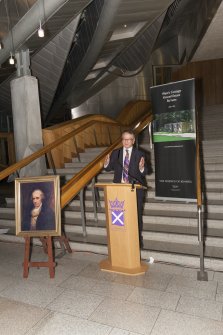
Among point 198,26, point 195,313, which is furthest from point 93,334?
point 198,26

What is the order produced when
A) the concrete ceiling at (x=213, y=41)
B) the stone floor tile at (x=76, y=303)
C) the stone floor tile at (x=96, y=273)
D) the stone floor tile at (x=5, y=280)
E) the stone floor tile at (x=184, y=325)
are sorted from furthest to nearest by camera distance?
the concrete ceiling at (x=213, y=41)
the stone floor tile at (x=96, y=273)
the stone floor tile at (x=5, y=280)
the stone floor tile at (x=76, y=303)
the stone floor tile at (x=184, y=325)

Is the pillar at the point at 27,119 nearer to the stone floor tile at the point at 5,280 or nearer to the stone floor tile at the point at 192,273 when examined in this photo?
the stone floor tile at the point at 5,280

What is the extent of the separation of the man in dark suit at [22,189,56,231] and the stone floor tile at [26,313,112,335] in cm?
104

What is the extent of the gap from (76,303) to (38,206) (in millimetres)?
1163

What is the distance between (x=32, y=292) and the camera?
2.93 meters

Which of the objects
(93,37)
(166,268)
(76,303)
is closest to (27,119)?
(93,37)

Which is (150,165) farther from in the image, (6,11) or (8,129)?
(8,129)

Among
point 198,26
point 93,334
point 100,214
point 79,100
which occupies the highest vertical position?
point 198,26

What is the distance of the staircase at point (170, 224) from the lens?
11.6ft

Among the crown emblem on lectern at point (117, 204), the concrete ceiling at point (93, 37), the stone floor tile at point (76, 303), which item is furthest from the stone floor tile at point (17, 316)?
the concrete ceiling at point (93, 37)

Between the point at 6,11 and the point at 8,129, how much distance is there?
227 inches

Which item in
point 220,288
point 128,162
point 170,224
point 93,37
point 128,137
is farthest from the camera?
point 93,37

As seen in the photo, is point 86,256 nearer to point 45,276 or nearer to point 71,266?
point 71,266

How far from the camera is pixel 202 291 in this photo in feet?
9.23
